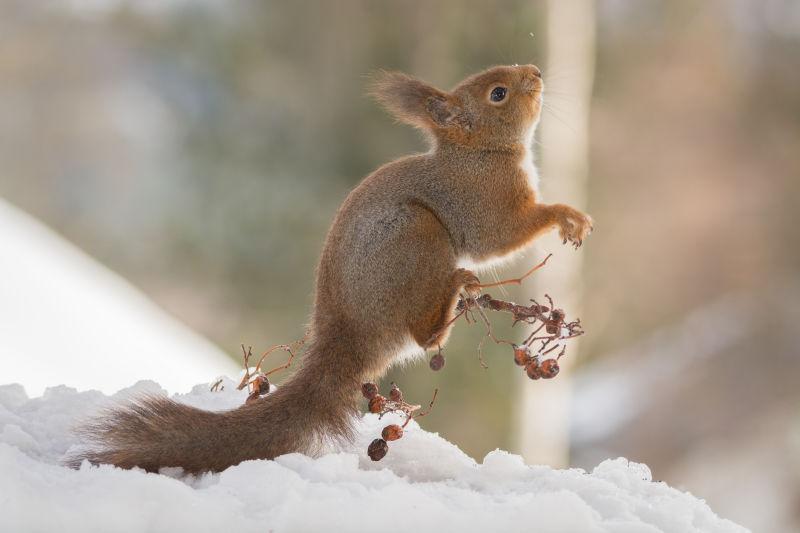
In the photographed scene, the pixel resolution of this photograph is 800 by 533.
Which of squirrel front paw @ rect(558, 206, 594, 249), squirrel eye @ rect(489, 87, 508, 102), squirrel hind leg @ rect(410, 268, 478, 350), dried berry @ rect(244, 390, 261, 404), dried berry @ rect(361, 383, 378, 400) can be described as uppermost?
squirrel eye @ rect(489, 87, 508, 102)

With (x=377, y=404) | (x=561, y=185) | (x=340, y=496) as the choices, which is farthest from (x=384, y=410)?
(x=561, y=185)

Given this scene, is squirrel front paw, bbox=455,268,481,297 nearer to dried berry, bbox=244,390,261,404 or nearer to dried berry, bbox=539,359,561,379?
dried berry, bbox=539,359,561,379

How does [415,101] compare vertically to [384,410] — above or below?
above

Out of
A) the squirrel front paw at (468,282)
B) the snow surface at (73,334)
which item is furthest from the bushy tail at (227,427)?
the snow surface at (73,334)

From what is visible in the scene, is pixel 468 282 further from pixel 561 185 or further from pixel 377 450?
pixel 561 185

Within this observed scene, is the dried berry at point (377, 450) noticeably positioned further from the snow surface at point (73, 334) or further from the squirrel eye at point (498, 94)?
the snow surface at point (73, 334)

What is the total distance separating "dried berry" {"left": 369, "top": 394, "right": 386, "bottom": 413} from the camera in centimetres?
149

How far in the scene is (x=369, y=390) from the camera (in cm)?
154

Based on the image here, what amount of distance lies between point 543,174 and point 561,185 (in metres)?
0.14

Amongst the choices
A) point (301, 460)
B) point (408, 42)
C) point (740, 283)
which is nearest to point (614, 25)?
point (408, 42)

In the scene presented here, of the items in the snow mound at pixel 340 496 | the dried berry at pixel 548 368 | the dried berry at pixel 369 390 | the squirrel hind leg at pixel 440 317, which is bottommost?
the snow mound at pixel 340 496

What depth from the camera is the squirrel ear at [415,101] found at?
1.89 m

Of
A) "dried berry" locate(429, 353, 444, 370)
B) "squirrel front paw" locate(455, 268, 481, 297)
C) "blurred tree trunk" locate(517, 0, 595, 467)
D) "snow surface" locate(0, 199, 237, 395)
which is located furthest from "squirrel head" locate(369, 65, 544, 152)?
"blurred tree trunk" locate(517, 0, 595, 467)

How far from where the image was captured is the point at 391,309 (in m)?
1.63
